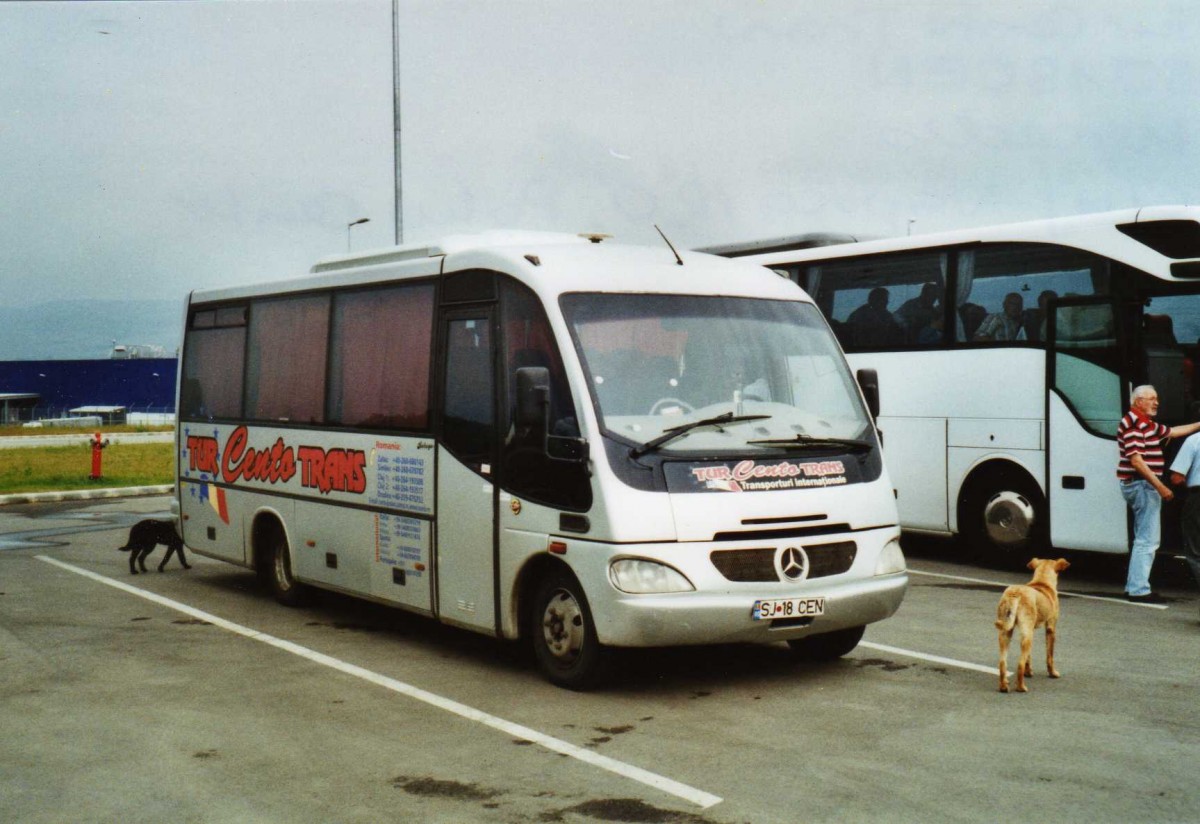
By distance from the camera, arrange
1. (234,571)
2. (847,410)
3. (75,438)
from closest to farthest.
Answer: (847,410), (234,571), (75,438)

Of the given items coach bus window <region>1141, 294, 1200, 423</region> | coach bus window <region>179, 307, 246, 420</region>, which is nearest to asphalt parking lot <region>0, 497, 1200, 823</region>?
coach bus window <region>1141, 294, 1200, 423</region>

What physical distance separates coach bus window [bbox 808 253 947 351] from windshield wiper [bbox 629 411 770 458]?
6850mm

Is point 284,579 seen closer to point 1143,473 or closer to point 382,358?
point 382,358

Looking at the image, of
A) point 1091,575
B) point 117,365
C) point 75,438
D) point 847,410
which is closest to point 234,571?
point 847,410

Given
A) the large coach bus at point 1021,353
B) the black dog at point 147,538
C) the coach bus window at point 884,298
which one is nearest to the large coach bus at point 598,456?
the black dog at point 147,538

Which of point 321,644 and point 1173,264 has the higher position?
point 1173,264

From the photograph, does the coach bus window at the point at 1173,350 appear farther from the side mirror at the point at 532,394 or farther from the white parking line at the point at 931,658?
the side mirror at the point at 532,394

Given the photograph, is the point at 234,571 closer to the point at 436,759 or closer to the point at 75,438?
the point at 436,759

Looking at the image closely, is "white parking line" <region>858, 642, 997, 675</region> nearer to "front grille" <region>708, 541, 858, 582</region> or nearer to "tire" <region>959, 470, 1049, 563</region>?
"front grille" <region>708, 541, 858, 582</region>

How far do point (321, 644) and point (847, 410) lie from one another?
4.21 meters

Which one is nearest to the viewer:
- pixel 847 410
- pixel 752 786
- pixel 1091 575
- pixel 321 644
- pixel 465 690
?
pixel 752 786

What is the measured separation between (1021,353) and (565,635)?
739cm

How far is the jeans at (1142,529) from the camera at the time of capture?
35.4ft

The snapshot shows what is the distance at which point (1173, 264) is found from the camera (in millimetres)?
11562
